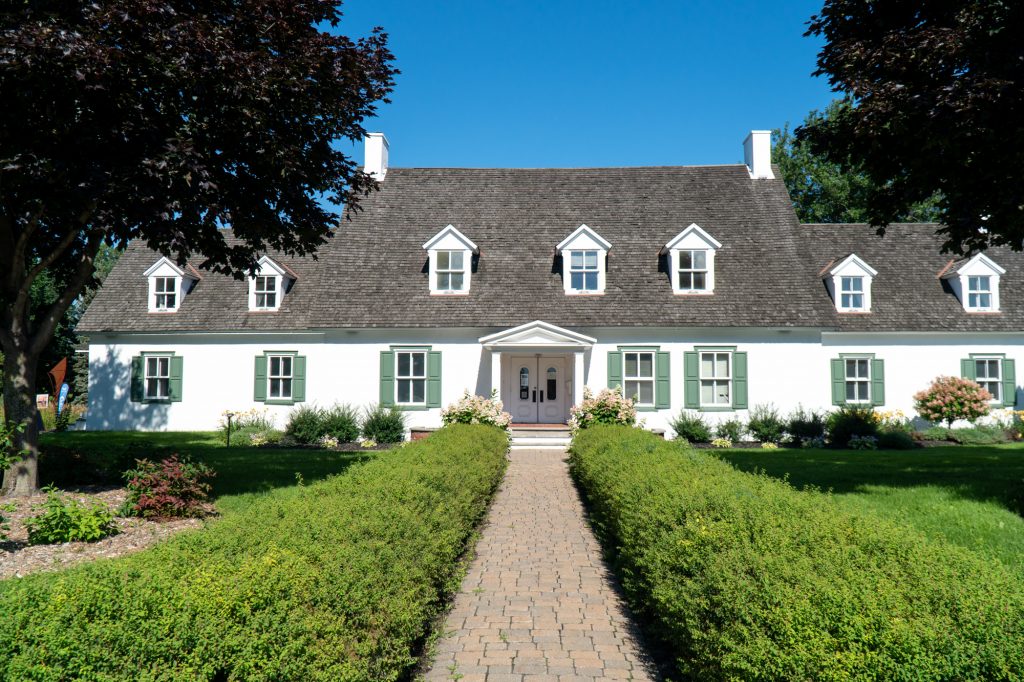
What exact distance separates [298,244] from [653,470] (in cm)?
757

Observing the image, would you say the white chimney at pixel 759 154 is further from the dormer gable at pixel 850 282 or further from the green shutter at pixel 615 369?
the green shutter at pixel 615 369

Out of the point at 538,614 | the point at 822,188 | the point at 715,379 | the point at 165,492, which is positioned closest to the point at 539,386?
the point at 715,379

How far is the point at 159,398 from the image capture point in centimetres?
2366

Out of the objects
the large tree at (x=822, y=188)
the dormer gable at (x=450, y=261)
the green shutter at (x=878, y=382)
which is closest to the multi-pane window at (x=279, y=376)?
the dormer gable at (x=450, y=261)

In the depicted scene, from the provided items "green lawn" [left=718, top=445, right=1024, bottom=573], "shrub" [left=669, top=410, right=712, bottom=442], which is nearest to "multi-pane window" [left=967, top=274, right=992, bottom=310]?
"green lawn" [left=718, top=445, right=1024, bottom=573]

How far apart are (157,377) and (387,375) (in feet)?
26.8

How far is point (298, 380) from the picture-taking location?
75.8ft

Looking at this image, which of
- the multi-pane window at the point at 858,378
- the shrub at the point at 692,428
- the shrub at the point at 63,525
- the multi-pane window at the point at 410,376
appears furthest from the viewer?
the multi-pane window at the point at 858,378

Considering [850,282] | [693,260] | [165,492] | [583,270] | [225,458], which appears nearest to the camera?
[165,492]

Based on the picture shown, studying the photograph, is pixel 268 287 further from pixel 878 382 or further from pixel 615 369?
pixel 878 382

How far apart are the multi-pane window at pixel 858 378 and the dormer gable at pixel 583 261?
8652 millimetres

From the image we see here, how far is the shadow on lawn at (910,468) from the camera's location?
11.4 m

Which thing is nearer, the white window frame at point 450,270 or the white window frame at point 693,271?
the white window frame at point 693,271

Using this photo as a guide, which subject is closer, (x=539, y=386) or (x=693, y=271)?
(x=693, y=271)
